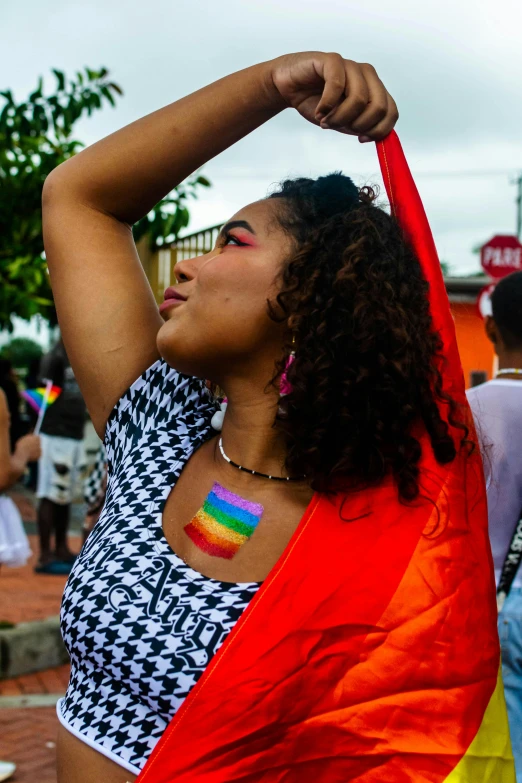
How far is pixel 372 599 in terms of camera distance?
5.02 feet

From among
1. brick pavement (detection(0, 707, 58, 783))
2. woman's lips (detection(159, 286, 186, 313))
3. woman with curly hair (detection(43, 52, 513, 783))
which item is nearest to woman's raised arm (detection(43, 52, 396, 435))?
woman with curly hair (detection(43, 52, 513, 783))

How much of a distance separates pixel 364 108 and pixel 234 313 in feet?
1.53

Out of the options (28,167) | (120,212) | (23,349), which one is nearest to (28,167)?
(28,167)

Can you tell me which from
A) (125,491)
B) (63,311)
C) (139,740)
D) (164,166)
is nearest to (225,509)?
(125,491)

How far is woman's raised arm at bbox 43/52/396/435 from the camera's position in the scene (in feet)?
6.16

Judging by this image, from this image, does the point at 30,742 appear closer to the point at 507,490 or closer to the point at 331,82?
the point at 507,490

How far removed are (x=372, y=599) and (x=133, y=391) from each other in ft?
2.50

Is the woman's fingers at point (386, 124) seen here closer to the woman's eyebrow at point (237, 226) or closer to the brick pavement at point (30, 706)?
the woman's eyebrow at point (237, 226)

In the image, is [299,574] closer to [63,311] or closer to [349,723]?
[349,723]

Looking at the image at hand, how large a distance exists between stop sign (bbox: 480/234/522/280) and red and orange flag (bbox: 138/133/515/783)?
666cm

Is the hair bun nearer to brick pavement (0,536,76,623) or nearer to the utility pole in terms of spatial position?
brick pavement (0,536,76,623)

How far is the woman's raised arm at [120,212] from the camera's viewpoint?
188 centimetres

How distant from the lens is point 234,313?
68.6 inches

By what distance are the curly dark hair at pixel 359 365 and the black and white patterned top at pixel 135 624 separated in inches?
11.7
